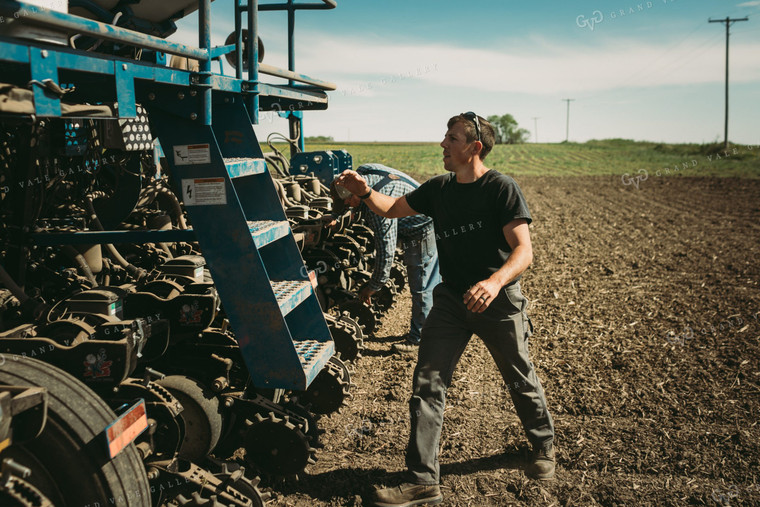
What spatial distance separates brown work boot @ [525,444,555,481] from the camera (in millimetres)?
3896

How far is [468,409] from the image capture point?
16.5ft

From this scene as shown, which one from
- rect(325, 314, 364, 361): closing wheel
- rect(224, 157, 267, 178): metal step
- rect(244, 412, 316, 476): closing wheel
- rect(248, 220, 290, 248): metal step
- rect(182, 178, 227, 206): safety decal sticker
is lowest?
rect(244, 412, 316, 476): closing wheel

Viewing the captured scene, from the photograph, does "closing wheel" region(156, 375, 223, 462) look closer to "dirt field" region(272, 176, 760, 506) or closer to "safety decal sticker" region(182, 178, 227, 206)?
"dirt field" region(272, 176, 760, 506)

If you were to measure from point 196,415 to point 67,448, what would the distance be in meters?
1.15

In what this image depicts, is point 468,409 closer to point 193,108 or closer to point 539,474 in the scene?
point 539,474

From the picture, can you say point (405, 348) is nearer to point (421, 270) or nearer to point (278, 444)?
point (421, 270)

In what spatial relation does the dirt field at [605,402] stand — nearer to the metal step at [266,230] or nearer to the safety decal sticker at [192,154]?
the metal step at [266,230]

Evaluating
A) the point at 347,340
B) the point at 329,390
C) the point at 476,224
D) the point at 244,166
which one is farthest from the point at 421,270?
the point at 244,166

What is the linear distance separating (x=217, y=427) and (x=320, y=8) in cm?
323

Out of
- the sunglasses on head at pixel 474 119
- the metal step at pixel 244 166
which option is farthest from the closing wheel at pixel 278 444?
the sunglasses on head at pixel 474 119

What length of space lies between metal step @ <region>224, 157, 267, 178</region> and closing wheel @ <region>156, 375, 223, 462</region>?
1.25 meters

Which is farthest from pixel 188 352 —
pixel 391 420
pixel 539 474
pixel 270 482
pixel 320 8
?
pixel 320 8

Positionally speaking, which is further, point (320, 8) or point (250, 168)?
point (320, 8)

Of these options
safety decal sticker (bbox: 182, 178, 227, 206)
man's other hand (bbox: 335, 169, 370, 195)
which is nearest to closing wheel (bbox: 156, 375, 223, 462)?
safety decal sticker (bbox: 182, 178, 227, 206)
